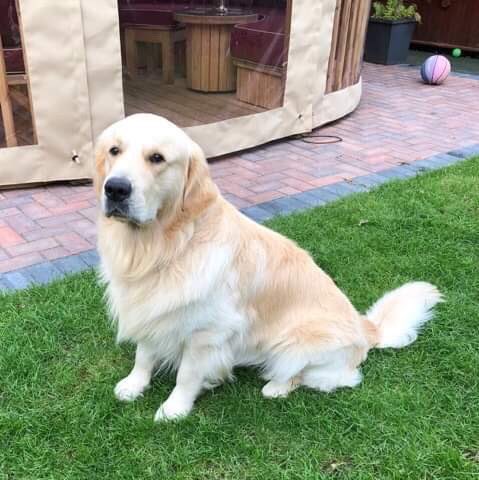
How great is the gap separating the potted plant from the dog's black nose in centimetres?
983

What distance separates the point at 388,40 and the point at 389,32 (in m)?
0.15

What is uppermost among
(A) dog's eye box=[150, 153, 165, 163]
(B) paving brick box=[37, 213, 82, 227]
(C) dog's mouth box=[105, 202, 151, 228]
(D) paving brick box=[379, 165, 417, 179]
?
(A) dog's eye box=[150, 153, 165, 163]

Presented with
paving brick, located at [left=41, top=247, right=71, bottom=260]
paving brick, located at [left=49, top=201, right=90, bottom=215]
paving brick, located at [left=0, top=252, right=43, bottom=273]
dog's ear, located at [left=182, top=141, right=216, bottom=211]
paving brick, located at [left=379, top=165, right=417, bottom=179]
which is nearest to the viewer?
dog's ear, located at [left=182, top=141, right=216, bottom=211]

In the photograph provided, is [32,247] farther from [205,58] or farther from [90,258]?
[205,58]

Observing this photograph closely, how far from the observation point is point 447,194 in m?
4.55

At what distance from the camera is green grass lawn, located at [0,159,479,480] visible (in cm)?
208

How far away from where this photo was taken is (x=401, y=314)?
271 cm

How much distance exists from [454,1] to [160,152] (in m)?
13.4

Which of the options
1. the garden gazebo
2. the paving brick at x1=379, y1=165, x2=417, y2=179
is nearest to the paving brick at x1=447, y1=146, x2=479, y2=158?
the paving brick at x1=379, y1=165, x2=417, y2=179

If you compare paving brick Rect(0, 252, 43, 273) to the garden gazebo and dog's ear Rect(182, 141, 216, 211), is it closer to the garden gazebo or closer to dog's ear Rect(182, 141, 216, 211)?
the garden gazebo

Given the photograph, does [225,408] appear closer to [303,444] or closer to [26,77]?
[303,444]

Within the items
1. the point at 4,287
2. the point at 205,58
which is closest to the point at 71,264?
the point at 4,287

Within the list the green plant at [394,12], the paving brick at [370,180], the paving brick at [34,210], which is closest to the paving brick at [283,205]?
the paving brick at [370,180]

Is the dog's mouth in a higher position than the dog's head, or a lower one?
lower
